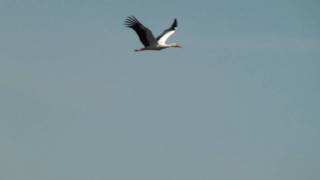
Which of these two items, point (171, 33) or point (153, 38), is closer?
point (153, 38)

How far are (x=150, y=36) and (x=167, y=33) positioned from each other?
4.73 meters

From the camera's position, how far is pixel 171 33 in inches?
2724

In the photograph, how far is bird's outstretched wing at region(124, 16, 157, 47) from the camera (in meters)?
63.0

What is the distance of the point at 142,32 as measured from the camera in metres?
63.7

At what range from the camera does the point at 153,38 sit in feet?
212

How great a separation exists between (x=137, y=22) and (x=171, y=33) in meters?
6.48

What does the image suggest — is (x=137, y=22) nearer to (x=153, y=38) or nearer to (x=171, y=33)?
(x=153, y=38)

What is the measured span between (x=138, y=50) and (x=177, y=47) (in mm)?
3314

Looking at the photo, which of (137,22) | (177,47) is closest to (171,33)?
(177,47)

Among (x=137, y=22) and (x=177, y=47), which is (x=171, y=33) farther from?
(x=137, y=22)

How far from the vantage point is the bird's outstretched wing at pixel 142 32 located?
63.0 metres

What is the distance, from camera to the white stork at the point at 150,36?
207 feet

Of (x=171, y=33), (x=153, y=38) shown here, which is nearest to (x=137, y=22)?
(x=153, y=38)

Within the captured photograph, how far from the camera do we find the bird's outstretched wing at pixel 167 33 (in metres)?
67.8
